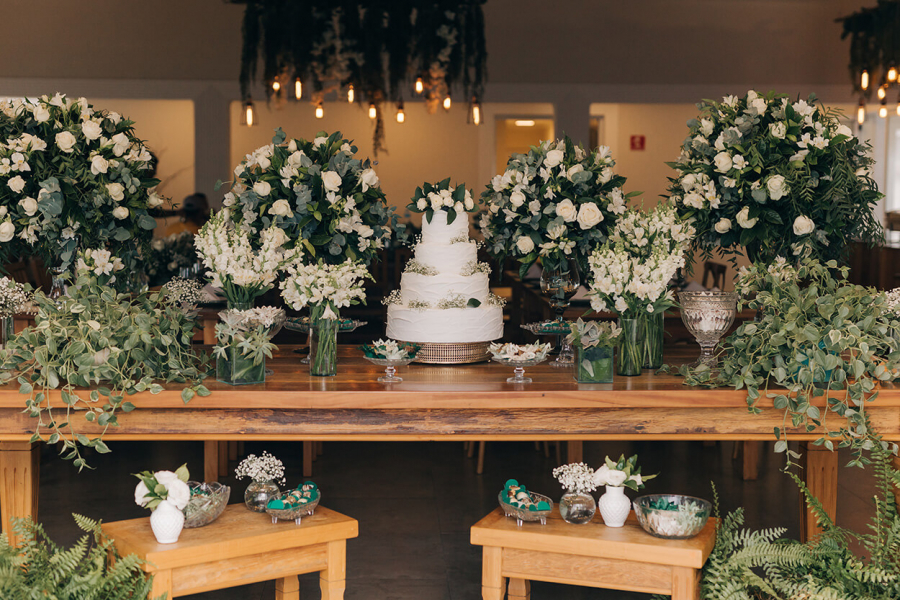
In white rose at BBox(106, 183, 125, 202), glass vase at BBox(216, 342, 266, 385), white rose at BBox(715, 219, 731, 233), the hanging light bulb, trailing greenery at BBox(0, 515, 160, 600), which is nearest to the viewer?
trailing greenery at BBox(0, 515, 160, 600)

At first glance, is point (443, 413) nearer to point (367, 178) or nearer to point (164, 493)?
point (164, 493)

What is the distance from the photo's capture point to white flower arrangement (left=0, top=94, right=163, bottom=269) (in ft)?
10.0

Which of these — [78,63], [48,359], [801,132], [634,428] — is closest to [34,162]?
[48,359]

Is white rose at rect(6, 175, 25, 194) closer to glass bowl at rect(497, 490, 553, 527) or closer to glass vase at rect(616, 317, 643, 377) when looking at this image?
glass bowl at rect(497, 490, 553, 527)

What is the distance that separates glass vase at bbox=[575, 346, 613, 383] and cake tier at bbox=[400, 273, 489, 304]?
0.47 metres

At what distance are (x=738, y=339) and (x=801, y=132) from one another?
87cm

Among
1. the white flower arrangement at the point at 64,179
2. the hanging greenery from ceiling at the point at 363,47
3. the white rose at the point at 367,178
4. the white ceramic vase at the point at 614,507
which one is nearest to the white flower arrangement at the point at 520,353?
the white ceramic vase at the point at 614,507

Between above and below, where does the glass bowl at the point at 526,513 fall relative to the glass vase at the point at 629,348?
below

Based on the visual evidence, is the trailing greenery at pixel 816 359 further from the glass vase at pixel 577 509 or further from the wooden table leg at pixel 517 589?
the wooden table leg at pixel 517 589

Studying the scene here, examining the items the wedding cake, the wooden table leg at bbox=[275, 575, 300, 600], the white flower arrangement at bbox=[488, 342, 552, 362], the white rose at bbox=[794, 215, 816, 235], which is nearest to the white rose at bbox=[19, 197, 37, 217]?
the wedding cake

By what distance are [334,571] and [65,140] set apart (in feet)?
5.67

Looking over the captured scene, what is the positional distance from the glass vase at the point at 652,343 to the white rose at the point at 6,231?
2.15 m

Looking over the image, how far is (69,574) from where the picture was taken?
7.81 ft

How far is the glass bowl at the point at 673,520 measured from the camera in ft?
8.10
